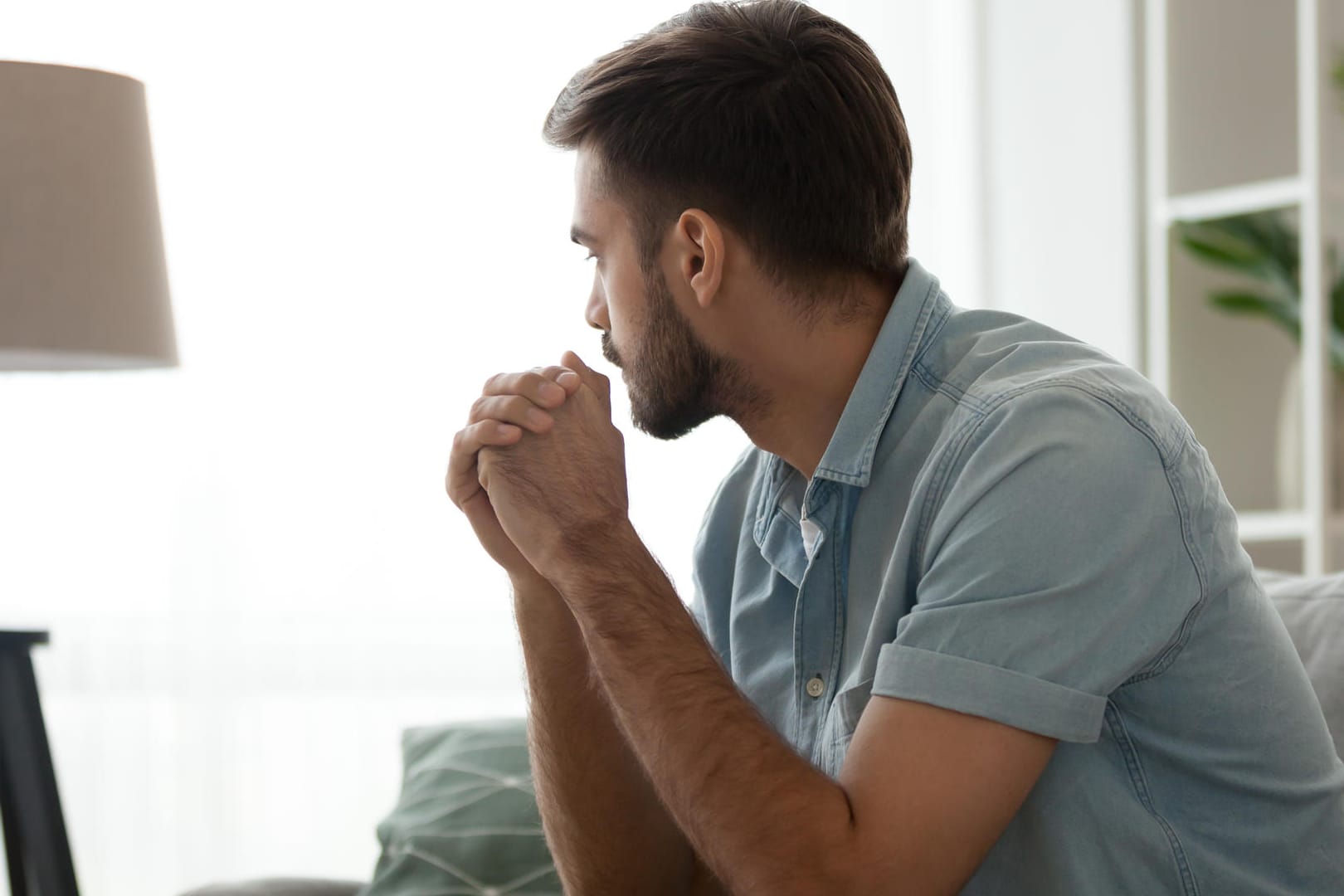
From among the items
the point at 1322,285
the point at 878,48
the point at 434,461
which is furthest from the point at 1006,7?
the point at 434,461

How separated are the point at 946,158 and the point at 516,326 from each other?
1085 mm

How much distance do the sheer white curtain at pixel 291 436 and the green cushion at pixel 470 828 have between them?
0.97 metres

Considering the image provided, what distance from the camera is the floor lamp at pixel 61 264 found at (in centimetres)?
158

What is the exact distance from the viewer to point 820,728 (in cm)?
118

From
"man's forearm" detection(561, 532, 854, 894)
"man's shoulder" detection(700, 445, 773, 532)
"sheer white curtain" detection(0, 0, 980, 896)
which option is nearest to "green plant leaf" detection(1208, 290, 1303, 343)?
"sheer white curtain" detection(0, 0, 980, 896)

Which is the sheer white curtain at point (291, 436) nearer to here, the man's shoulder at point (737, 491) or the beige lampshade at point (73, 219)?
the beige lampshade at point (73, 219)

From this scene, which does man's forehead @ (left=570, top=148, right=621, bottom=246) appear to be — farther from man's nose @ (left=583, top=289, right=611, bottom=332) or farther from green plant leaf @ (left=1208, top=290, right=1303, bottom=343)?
green plant leaf @ (left=1208, top=290, right=1303, bottom=343)

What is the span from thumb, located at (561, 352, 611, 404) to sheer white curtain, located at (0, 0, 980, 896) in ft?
4.52

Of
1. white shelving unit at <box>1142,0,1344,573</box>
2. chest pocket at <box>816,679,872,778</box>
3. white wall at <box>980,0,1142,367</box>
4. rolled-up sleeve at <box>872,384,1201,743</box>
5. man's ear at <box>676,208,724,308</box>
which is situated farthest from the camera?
white wall at <box>980,0,1142,367</box>

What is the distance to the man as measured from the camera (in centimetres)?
95

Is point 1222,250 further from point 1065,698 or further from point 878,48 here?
point 1065,698

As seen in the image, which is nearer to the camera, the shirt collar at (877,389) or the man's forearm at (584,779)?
the shirt collar at (877,389)

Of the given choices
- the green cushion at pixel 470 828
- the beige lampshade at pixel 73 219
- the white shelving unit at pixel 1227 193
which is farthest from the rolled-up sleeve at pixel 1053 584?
the white shelving unit at pixel 1227 193

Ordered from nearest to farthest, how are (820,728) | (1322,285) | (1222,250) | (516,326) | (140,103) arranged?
(820,728) < (140,103) < (1322,285) < (1222,250) < (516,326)
